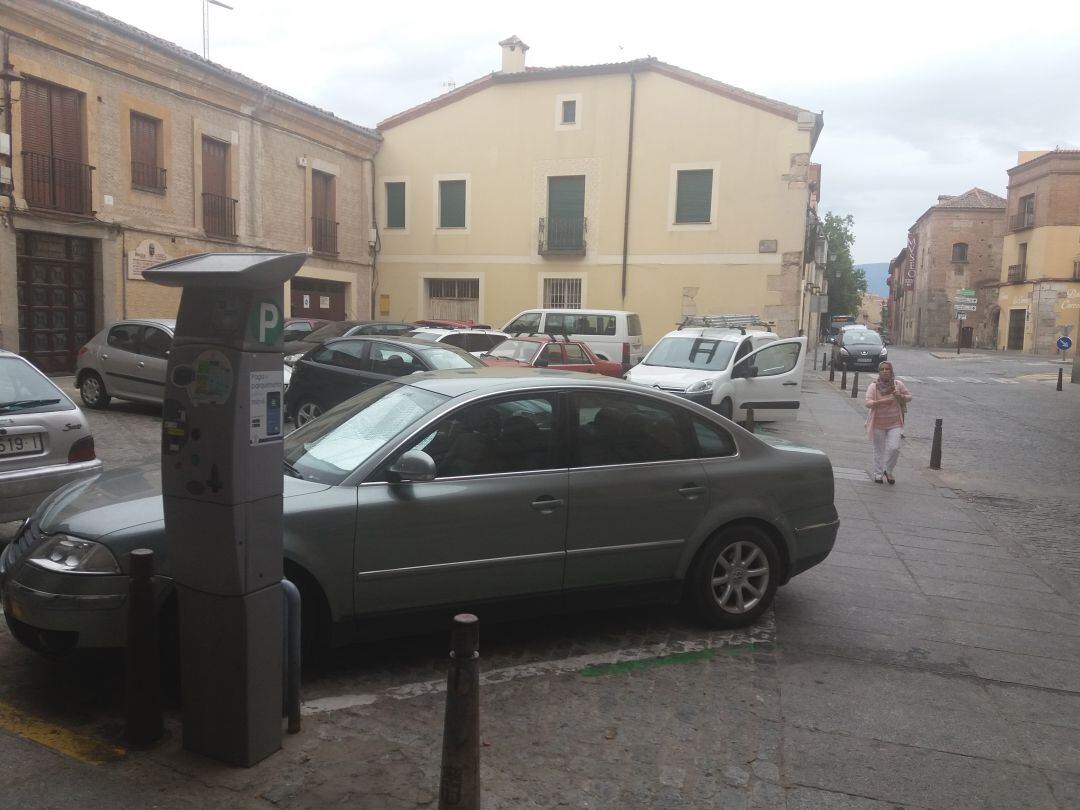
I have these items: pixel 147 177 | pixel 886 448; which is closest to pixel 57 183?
pixel 147 177

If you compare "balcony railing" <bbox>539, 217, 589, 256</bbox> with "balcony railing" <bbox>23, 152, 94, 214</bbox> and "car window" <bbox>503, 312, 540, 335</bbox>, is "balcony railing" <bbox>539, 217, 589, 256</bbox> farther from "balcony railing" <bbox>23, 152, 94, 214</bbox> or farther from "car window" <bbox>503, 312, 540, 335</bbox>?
"balcony railing" <bbox>23, 152, 94, 214</bbox>

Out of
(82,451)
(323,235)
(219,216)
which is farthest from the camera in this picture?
(323,235)

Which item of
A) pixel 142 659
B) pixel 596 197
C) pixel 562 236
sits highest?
pixel 596 197

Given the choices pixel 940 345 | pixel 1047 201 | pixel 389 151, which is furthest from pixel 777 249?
pixel 940 345

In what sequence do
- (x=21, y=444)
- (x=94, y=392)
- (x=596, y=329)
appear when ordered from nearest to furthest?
(x=21, y=444) < (x=94, y=392) < (x=596, y=329)

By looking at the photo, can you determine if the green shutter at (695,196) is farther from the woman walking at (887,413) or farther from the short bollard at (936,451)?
the woman walking at (887,413)

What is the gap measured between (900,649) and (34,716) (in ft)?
14.6

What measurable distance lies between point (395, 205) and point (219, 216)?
26.3 feet

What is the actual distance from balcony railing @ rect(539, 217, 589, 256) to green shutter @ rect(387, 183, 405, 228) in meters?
4.78

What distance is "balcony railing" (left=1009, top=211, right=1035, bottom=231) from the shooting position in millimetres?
51625

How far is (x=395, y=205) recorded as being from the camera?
28.2m

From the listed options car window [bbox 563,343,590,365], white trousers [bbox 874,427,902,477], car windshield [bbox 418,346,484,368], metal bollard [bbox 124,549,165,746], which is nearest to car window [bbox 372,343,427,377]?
car windshield [bbox 418,346,484,368]

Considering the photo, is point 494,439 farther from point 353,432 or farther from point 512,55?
point 512,55

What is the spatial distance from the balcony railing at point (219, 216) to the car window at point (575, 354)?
402 inches
